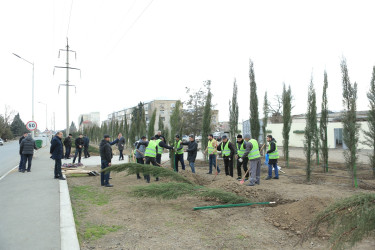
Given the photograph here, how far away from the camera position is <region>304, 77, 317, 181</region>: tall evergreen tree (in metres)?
9.38

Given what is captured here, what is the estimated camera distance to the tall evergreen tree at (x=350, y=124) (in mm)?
8398

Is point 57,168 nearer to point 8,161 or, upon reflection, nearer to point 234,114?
point 234,114

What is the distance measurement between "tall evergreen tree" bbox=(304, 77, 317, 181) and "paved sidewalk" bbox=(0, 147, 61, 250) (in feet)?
26.6

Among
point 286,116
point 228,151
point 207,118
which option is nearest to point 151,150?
point 228,151

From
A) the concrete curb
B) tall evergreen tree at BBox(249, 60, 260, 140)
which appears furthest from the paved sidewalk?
tall evergreen tree at BBox(249, 60, 260, 140)

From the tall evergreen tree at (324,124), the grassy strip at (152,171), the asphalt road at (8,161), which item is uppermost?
the tall evergreen tree at (324,124)

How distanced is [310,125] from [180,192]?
6372 millimetres

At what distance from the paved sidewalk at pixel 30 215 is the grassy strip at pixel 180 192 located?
6.05ft

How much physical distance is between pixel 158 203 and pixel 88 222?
183cm

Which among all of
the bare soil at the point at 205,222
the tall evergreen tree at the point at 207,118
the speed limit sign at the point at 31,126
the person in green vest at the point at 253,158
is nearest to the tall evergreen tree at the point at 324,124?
the bare soil at the point at 205,222

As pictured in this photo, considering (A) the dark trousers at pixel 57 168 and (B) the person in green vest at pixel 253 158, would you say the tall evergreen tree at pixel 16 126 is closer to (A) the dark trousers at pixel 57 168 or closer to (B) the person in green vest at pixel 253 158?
(A) the dark trousers at pixel 57 168

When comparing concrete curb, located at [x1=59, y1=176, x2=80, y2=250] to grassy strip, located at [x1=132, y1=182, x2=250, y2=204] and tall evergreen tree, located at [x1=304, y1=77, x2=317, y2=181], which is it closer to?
grassy strip, located at [x1=132, y1=182, x2=250, y2=204]

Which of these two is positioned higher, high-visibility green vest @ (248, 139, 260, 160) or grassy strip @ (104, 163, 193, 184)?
high-visibility green vest @ (248, 139, 260, 160)

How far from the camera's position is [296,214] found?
5.06 m
